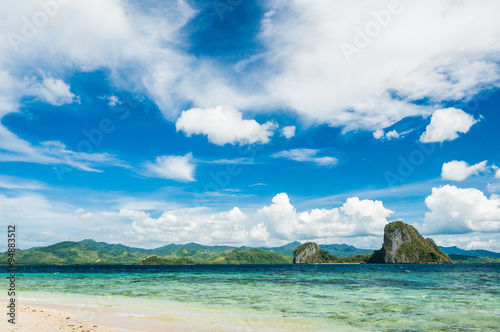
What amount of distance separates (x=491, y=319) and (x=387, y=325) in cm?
942

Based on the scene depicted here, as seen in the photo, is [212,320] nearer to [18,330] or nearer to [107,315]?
[107,315]

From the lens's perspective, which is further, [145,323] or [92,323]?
[145,323]

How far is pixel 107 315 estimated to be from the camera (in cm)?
2395

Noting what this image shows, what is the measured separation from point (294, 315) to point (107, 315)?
15.5 metres

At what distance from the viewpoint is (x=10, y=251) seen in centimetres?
2223

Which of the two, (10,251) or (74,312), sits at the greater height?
(10,251)

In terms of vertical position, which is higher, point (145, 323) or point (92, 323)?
point (92, 323)

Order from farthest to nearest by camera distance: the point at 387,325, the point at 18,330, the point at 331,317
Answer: the point at 331,317, the point at 387,325, the point at 18,330

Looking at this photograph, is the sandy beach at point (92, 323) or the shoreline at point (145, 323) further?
the shoreline at point (145, 323)

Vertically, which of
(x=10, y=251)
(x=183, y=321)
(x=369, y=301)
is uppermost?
(x=10, y=251)

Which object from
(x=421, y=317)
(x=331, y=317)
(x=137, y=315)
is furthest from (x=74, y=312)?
(x=421, y=317)

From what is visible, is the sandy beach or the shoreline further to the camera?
the shoreline

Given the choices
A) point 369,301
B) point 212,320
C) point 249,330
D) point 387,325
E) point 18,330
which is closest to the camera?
point 18,330

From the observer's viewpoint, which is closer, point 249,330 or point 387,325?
point 249,330
